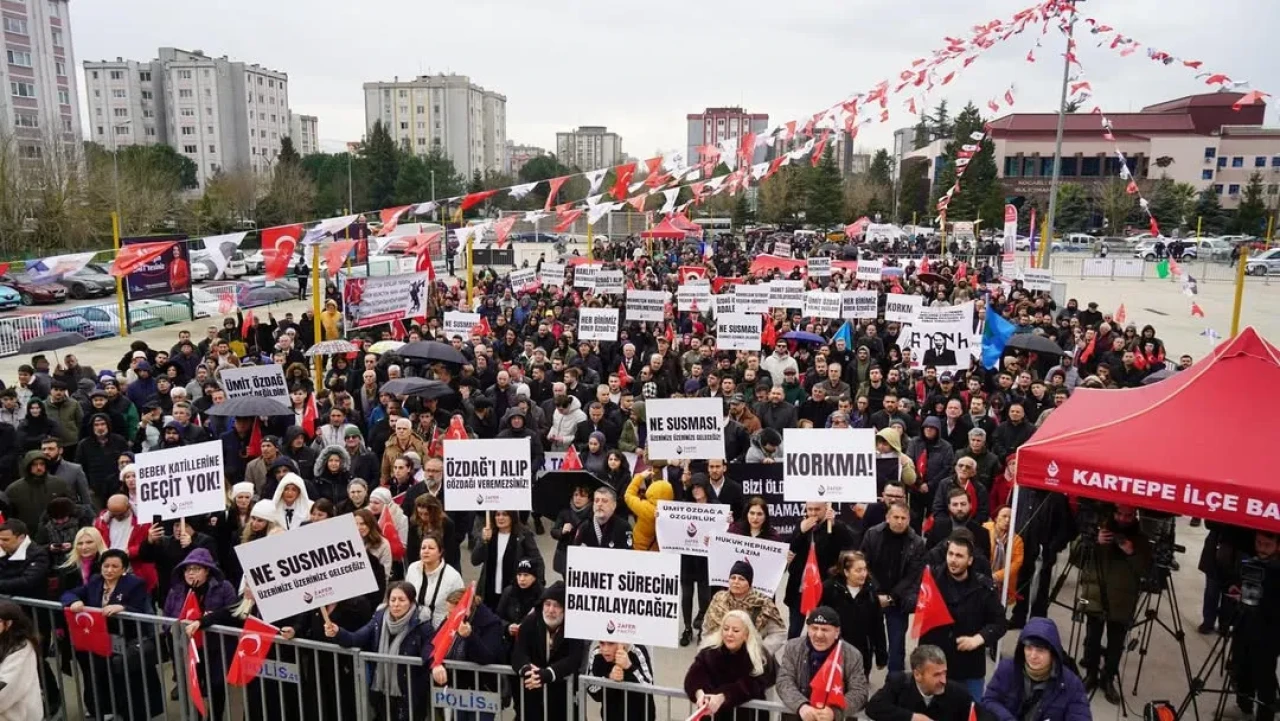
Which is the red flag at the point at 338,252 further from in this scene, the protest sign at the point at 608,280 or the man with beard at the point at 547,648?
the man with beard at the point at 547,648

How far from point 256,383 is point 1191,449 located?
9.49 metres

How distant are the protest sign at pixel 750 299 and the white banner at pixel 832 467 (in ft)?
25.7

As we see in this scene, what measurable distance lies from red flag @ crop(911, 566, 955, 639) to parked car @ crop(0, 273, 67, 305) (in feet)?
116

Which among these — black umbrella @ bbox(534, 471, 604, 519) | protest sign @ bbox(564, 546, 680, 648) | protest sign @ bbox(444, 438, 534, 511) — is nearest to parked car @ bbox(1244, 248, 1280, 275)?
black umbrella @ bbox(534, 471, 604, 519)

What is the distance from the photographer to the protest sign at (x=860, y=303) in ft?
52.1

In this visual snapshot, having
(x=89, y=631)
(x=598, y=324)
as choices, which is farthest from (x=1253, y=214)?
(x=89, y=631)

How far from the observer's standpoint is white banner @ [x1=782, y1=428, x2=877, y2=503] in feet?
23.2

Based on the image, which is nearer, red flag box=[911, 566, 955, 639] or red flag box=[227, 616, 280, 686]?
red flag box=[227, 616, 280, 686]

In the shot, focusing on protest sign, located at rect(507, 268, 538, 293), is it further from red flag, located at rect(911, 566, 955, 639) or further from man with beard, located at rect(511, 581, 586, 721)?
red flag, located at rect(911, 566, 955, 639)

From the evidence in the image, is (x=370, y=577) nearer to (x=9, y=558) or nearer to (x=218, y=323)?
(x=9, y=558)

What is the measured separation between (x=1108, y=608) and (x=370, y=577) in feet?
17.0

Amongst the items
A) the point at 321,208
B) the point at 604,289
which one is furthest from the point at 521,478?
the point at 321,208

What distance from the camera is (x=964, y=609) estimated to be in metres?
5.83

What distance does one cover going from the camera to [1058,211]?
68.9 m
